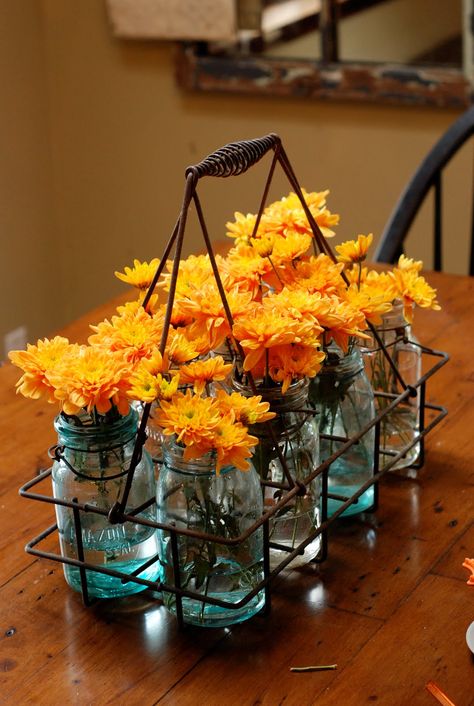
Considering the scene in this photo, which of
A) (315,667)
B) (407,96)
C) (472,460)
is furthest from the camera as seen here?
(407,96)

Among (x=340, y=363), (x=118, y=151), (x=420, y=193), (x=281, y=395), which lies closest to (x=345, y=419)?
(x=340, y=363)

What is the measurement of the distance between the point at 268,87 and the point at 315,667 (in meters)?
2.19

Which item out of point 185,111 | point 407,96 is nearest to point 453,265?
point 407,96

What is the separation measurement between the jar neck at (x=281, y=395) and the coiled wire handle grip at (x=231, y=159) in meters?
0.19

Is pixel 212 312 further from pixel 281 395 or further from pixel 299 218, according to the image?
pixel 299 218

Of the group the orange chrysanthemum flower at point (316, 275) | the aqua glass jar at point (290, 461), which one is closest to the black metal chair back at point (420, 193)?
the orange chrysanthemum flower at point (316, 275)

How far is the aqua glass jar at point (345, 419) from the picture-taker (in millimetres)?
1080

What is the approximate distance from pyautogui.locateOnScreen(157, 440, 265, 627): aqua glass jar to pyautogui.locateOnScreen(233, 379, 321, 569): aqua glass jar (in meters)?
0.05

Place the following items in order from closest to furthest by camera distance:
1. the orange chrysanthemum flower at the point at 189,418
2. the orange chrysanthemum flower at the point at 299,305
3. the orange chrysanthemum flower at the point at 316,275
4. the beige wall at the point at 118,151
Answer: the orange chrysanthemum flower at the point at 189,418, the orange chrysanthemum flower at the point at 299,305, the orange chrysanthemum flower at the point at 316,275, the beige wall at the point at 118,151

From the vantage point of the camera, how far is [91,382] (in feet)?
2.84

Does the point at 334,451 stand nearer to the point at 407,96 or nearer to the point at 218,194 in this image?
the point at 407,96

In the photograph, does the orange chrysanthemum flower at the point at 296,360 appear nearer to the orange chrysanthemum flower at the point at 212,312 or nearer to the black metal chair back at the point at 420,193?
the orange chrysanthemum flower at the point at 212,312

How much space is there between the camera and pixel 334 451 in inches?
43.3

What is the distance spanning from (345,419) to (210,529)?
25 cm
